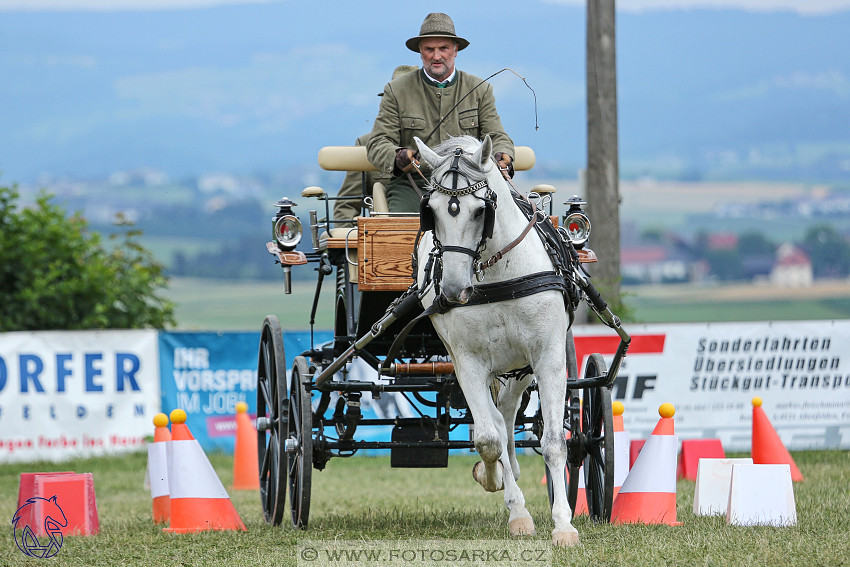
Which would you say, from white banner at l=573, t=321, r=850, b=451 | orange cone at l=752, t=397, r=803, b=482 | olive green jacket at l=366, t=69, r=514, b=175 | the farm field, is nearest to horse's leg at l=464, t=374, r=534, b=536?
olive green jacket at l=366, t=69, r=514, b=175

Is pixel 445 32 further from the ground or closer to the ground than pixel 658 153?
closer to the ground

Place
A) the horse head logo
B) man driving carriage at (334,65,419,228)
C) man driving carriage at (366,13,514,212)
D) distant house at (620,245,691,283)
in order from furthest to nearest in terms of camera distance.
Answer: distant house at (620,245,691,283) → man driving carriage at (334,65,419,228) → man driving carriage at (366,13,514,212) → the horse head logo

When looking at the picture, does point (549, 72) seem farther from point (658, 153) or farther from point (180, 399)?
point (180, 399)

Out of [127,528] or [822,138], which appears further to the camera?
[822,138]

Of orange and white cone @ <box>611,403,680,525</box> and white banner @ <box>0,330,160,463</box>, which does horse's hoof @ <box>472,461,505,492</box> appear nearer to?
orange and white cone @ <box>611,403,680,525</box>

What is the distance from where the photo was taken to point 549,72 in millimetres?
130750

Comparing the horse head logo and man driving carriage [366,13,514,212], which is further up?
man driving carriage [366,13,514,212]

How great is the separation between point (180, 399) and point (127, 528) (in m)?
5.63

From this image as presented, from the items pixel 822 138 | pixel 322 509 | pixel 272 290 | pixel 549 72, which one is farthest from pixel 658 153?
pixel 322 509

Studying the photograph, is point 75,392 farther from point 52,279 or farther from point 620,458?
point 620,458

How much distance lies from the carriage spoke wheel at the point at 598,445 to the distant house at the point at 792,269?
69.8 m

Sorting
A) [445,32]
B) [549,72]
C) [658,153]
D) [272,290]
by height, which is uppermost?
[549,72]

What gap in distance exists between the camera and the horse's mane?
18.9 feet

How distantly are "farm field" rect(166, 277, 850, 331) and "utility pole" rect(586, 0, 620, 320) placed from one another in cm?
4482
